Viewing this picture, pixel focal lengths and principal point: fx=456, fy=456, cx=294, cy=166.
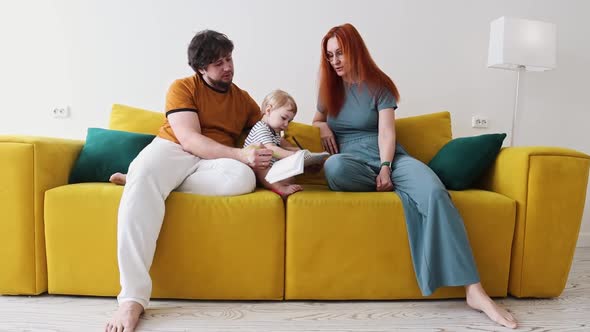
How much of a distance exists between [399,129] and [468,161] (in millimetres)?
483

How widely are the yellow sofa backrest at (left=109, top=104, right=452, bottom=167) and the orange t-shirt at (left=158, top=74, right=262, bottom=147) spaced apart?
0.29 meters

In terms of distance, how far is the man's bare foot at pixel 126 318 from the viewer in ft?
4.52

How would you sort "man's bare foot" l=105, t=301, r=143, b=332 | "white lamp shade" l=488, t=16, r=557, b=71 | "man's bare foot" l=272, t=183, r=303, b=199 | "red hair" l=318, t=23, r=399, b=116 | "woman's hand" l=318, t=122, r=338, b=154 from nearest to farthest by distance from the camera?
1. "man's bare foot" l=105, t=301, r=143, b=332
2. "man's bare foot" l=272, t=183, r=303, b=199
3. "red hair" l=318, t=23, r=399, b=116
4. "woman's hand" l=318, t=122, r=338, b=154
5. "white lamp shade" l=488, t=16, r=557, b=71

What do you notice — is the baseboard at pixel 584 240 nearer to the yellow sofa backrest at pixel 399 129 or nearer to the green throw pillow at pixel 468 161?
the yellow sofa backrest at pixel 399 129

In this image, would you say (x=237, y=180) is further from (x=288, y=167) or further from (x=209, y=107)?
(x=209, y=107)

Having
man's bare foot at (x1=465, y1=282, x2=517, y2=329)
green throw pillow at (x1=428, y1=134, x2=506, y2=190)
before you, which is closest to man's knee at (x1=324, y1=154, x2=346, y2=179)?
green throw pillow at (x1=428, y1=134, x2=506, y2=190)

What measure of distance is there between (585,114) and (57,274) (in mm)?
3011

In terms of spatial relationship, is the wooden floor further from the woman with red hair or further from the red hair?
the red hair

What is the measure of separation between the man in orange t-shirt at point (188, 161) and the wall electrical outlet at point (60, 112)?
1033mm

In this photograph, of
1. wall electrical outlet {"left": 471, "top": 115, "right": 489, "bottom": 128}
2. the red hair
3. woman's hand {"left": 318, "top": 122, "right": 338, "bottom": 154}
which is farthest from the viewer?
wall electrical outlet {"left": 471, "top": 115, "right": 489, "bottom": 128}

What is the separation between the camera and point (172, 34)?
2645 mm

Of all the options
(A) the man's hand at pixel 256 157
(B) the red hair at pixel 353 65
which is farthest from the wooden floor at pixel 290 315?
(B) the red hair at pixel 353 65

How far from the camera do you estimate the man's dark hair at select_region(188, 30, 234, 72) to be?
6.15 feet

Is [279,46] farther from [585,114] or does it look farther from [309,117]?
[585,114]
